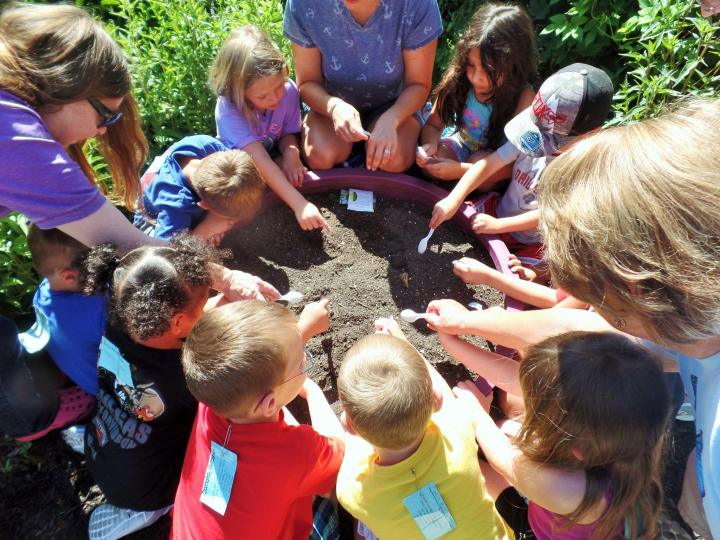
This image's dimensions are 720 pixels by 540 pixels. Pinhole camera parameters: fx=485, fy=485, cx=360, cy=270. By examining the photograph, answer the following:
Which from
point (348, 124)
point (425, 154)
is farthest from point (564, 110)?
point (348, 124)

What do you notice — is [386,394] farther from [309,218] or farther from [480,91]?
[480,91]

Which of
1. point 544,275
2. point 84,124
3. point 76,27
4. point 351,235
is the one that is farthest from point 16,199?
point 544,275

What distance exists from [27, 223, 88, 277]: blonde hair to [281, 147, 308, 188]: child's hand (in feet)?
3.53

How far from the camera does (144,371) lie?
1506mm

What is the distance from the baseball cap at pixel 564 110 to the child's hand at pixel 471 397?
1014 millimetres

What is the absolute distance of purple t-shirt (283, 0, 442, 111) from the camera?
87.7 inches

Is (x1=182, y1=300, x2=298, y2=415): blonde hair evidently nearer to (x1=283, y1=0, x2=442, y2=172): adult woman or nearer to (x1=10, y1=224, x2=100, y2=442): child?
(x1=10, y1=224, x2=100, y2=442): child

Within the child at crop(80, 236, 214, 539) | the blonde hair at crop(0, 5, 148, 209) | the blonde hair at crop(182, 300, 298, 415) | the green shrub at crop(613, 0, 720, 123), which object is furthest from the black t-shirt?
the green shrub at crop(613, 0, 720, 123)

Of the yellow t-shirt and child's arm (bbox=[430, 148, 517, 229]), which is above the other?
child's arm (bbox=[430, 148, 517, 229])

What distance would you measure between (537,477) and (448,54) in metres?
2.75

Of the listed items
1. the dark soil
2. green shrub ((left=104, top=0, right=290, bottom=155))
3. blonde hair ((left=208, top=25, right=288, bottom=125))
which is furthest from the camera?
green shrub ((left=104, top=0, right=290, bottom=155))

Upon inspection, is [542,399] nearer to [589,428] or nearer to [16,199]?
[589,428]

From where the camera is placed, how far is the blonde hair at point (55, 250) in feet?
5.29

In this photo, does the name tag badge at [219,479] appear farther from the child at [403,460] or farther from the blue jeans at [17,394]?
the blue jeans at [17,394]
